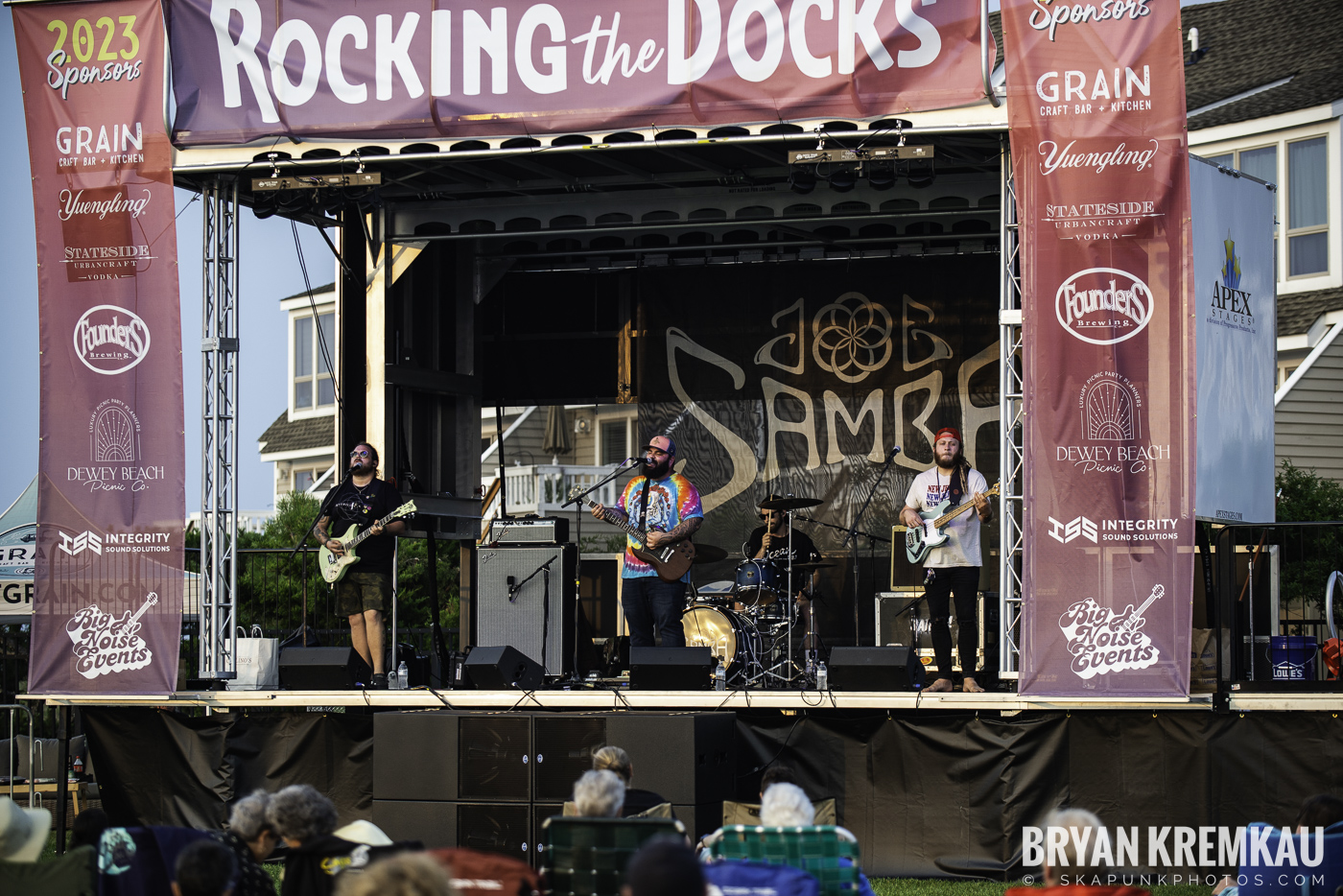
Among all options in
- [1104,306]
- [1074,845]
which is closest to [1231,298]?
[1104,306]

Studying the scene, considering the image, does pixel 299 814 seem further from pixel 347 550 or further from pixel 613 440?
pixel 613 440

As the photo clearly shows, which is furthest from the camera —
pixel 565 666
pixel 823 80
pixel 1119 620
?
pixel 565 666

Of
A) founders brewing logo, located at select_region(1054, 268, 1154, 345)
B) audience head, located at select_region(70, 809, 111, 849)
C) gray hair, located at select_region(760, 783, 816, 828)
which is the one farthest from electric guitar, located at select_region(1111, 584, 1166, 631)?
audience head, located at select_region(70, 809, 111, 849)

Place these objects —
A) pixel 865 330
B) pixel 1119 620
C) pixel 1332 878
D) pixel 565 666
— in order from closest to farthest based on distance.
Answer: pixel 1332 878 → pixel 1119 620 → pixel 565 666 → pixel 865 330

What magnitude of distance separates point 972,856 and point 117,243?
7320 millimetres

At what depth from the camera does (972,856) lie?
10.2m

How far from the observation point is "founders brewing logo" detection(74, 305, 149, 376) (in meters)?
11.4

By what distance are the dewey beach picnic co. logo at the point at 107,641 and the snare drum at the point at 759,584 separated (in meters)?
4.61

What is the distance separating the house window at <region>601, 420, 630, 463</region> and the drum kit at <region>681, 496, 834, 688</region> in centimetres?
2050

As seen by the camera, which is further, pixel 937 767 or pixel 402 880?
pixel 937 767

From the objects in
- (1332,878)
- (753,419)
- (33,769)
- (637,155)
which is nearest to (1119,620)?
(1332,878)

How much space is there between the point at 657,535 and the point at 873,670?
1935 millimetres

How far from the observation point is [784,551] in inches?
522

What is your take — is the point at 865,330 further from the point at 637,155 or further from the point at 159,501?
the point at 159,501
